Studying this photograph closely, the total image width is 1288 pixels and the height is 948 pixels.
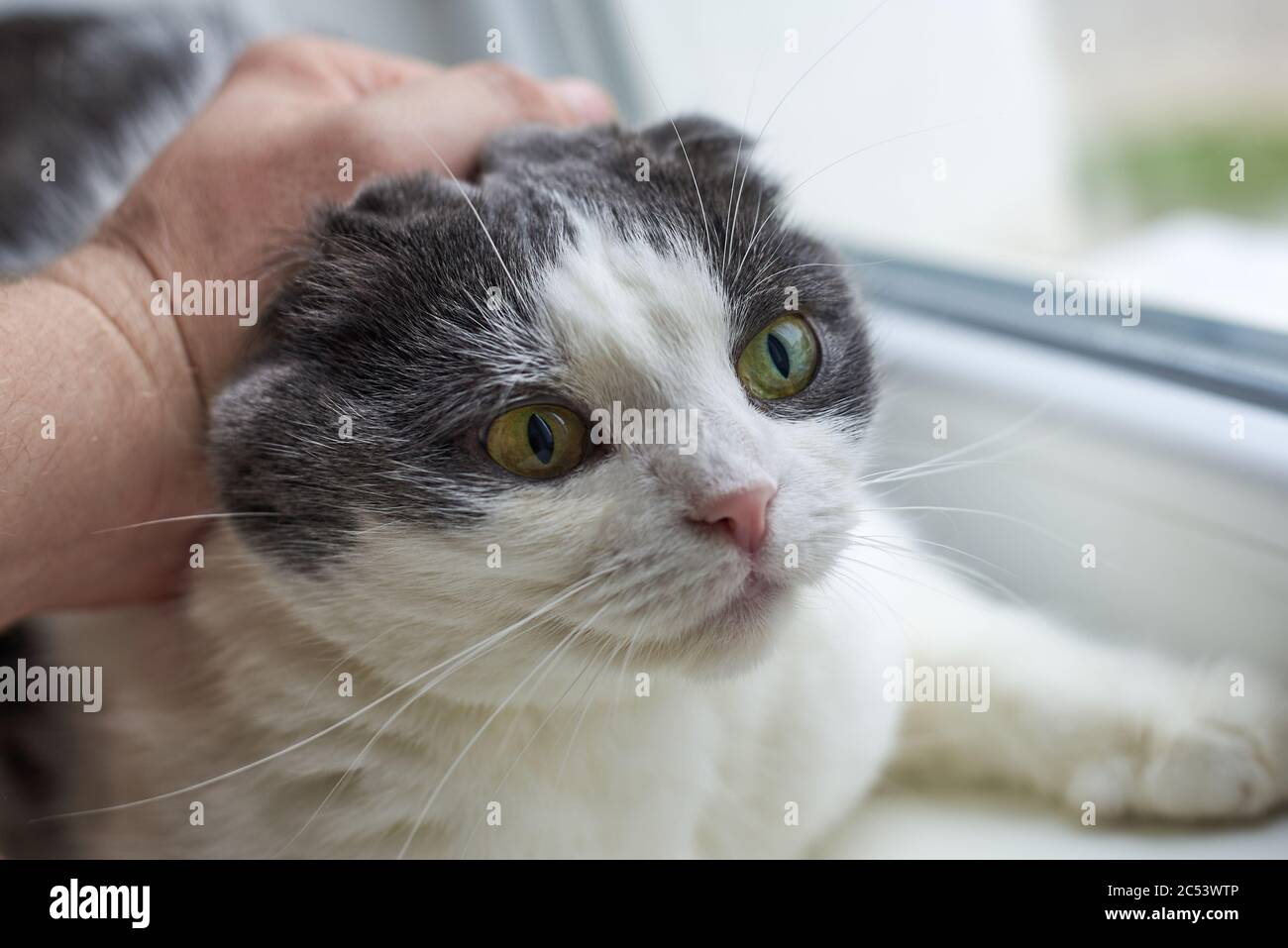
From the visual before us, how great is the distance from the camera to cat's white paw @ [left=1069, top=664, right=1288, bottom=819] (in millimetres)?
1215

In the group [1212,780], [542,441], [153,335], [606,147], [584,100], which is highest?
[584,100]

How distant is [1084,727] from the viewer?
4.32 ft

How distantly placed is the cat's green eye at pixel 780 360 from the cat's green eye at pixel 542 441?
19 cm

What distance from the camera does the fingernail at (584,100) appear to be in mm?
1414

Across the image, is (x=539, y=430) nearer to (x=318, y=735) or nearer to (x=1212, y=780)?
(x=318, y=735)

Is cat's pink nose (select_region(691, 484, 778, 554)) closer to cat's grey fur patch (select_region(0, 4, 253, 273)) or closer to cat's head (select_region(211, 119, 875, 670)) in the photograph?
cat's head (select_region(211, 119, 875, 670))

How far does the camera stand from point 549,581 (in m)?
0.96

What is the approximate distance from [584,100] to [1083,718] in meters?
0.99

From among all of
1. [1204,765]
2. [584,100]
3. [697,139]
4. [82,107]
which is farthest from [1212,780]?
[82,107]

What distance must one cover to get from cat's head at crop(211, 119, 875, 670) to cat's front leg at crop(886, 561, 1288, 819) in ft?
1.42

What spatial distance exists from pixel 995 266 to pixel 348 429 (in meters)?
1.27

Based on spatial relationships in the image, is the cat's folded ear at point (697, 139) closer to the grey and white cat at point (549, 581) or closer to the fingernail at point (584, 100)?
the grey and white cat at point (549, 581)

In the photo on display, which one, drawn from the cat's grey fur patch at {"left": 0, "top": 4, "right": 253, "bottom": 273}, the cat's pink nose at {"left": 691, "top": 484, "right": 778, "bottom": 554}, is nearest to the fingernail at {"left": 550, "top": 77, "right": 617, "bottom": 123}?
the cat's grey fur patch at {"left": 0, "top": 4, "right": 253, "bottom": 273}

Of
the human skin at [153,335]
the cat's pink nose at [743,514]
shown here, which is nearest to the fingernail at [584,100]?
the human skin at [153,335]
